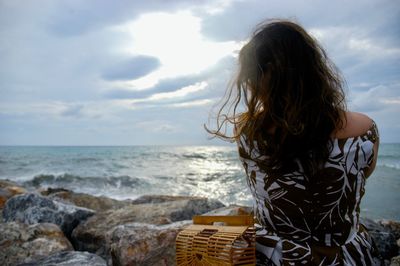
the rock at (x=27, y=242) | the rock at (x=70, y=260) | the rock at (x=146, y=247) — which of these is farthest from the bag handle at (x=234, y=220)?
the rock at (x=27, y=242)

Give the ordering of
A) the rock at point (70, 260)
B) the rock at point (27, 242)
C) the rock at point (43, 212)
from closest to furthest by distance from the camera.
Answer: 1. the rock at point (70, 260)
2. the rock at point (27, 242)
3. the rock at point (43, 212)

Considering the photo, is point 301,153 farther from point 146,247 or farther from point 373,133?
point 146,247

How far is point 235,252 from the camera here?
5.43 ft

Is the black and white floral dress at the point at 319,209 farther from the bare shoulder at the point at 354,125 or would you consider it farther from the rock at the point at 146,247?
the rock at the point at 146,247

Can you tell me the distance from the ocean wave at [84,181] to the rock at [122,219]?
12256 mm

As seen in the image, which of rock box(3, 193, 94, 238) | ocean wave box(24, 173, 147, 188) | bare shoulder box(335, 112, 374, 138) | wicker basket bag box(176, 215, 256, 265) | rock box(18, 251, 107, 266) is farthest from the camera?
ocean wave box(24, 173, 147, 188)

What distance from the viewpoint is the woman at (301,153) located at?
1.71 meters

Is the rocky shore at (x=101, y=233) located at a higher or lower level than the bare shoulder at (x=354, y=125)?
lower

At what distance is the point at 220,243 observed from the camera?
1664 mm

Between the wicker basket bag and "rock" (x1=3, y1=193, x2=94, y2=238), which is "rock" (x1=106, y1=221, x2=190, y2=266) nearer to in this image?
the wicker basket bag

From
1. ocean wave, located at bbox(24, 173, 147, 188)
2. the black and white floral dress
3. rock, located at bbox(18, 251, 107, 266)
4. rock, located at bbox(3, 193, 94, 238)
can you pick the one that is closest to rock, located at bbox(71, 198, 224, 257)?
rock, located at bbox(3, 193, 94, 238)

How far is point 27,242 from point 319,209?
3527 mm

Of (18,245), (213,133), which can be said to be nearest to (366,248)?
(213,133)

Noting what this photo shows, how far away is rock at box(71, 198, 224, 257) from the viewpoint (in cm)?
502
